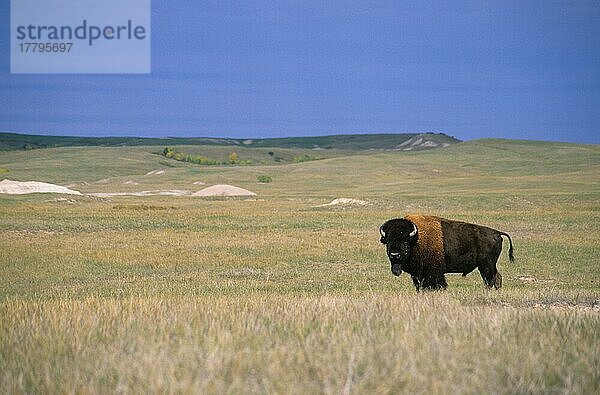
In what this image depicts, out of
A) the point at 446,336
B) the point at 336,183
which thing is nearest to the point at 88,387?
the point at 446,336

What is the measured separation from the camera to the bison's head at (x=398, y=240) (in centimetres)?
1486

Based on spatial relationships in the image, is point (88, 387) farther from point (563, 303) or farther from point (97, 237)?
point (97, 237)

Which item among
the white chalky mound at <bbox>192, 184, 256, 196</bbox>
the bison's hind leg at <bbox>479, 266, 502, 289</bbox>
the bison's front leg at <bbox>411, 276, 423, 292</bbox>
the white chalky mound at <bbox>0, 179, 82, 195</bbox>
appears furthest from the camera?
the white chalky mound at <bbox>192, 184, 256, 196</bbox>

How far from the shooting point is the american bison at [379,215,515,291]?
49.0 feet

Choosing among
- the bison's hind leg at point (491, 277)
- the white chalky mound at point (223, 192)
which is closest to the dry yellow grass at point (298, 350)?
the bison's hind leg at point (491, 277)

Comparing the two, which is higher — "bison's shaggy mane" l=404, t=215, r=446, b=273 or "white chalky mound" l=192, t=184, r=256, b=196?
"bison's shaggy mane" l=404, t=215, r=446, b=273

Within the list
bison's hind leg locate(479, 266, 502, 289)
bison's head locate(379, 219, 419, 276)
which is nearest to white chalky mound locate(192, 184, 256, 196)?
bison's hind leg locate(479, 266, 502, 289)

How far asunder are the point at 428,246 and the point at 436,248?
0.19 metres

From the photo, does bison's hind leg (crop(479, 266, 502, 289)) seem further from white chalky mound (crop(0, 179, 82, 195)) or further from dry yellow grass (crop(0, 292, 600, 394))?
white chalky mound (crop(0, 179, 82, 195))

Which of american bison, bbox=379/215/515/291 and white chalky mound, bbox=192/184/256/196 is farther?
white chalky mound, bbox=192/184/256/196

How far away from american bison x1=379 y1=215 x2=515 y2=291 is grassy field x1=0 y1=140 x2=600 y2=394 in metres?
0.96

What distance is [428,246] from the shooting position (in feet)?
50.7

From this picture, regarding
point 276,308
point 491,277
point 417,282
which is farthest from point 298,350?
point 491,277

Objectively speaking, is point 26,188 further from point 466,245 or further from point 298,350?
point 298,350
